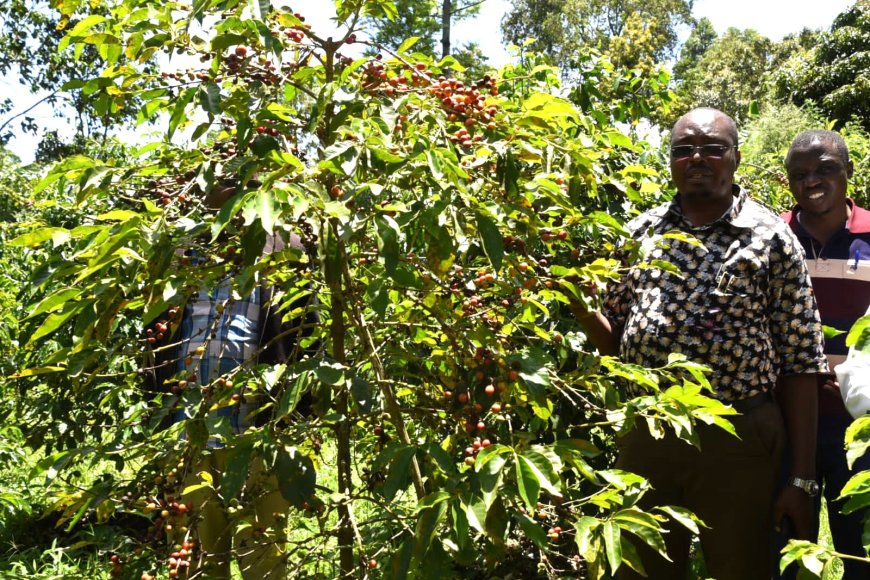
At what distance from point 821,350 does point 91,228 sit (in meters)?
1.95

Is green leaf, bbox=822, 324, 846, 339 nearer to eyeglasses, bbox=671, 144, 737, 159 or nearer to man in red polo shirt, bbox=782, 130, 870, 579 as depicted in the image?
man in red polo shirt, bbox=782, 130, 870, 579

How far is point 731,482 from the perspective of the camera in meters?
2.45

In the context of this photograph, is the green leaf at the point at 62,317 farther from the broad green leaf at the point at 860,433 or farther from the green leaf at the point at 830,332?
the green leaf at the point at 830,332

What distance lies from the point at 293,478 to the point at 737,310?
1.33m

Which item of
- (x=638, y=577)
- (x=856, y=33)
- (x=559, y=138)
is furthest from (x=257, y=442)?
(x=856, y=33)

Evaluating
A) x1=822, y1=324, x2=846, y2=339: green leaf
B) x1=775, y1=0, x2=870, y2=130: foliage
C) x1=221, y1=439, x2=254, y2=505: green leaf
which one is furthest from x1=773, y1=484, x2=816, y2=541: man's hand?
x1=775, y1=0, x2=870, y2=130: foliage

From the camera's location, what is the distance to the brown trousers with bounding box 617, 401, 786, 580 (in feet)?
8.00

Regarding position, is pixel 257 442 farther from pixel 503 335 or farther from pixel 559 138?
pixel 559 138

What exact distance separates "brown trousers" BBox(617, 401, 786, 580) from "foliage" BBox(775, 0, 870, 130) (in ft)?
54.3

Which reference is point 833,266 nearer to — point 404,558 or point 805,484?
point 805,484

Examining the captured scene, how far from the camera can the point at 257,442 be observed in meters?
1.80

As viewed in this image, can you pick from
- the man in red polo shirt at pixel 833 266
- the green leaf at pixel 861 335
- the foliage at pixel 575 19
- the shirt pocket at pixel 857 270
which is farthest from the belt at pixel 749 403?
the foliage at pixel 575 19

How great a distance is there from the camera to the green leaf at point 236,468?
5.64 feet

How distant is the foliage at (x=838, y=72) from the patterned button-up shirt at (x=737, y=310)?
1642cm
